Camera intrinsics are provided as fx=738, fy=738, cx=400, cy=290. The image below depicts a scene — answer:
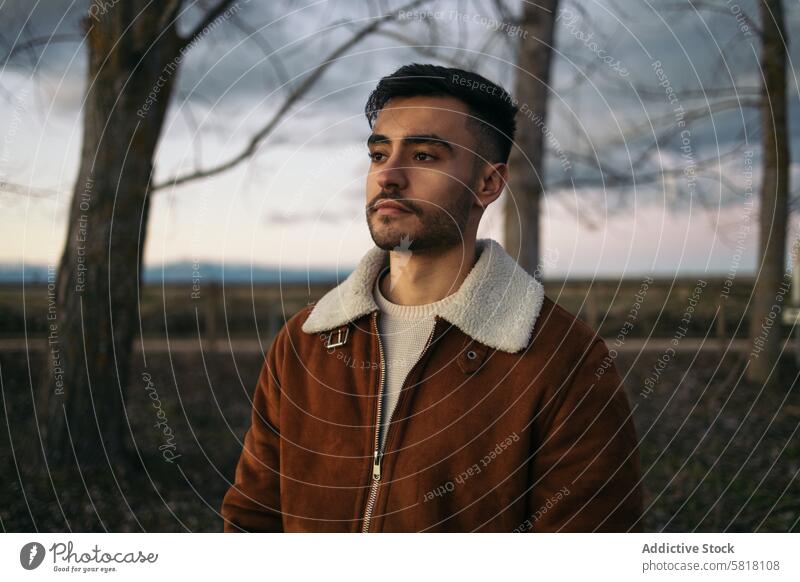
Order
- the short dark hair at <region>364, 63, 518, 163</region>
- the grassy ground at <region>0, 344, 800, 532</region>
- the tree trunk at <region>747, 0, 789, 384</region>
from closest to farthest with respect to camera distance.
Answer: the short dark hair at <region>364, 63, 518, 163</region> → the grassy ground at <region>0, 344, 800, 532</region> → the tree trunk at <region>747, 0, 789, 384</region>

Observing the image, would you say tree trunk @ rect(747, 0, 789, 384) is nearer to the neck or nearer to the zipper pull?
the neck

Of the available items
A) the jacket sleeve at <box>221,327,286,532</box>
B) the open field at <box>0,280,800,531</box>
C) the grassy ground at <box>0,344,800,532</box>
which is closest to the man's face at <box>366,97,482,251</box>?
the jacket sleeve at <box>221,327,286,532</box>

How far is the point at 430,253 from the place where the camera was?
76.7 inches

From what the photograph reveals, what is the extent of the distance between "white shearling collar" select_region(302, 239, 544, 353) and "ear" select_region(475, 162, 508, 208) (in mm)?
117

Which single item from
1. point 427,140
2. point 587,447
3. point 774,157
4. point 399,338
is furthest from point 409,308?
point 774,157

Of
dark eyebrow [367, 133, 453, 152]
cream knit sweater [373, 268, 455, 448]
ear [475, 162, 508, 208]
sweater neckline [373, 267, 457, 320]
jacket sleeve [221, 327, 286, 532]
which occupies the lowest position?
jacket sleeve [221, 327, 286, 532]

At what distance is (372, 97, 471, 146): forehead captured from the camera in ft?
6.06

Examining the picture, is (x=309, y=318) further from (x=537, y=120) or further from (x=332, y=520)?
(x=537, y=120)

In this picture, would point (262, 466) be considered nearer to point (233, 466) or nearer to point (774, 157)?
point (233, 466)

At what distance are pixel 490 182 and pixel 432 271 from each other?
282 mm

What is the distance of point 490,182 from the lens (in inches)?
Result: 77.2
